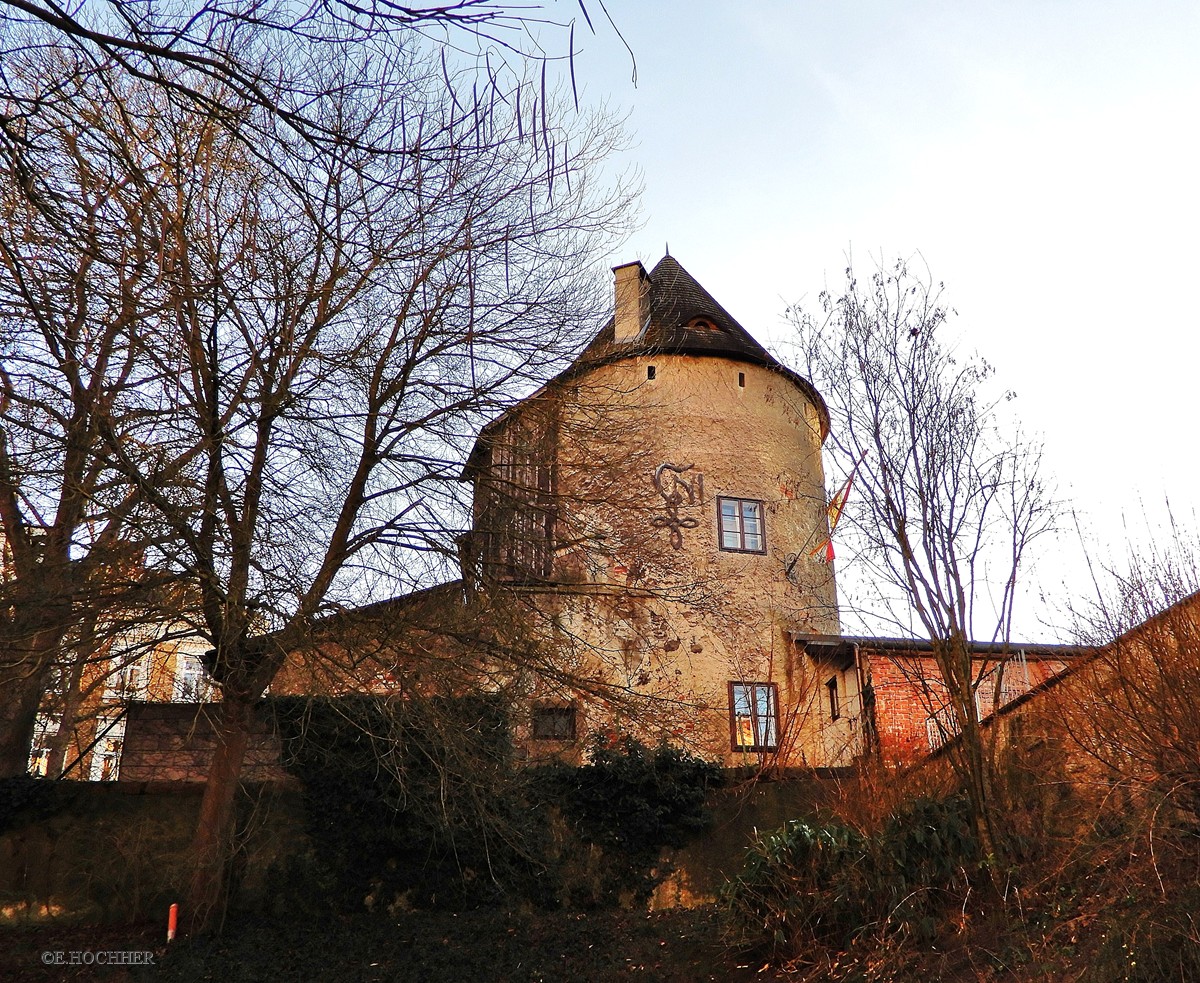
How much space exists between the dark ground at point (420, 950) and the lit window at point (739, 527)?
8.82 m

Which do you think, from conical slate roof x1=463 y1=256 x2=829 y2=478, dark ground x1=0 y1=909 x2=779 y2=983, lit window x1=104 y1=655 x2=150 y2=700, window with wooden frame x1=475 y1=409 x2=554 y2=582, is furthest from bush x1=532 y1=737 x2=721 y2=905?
conical slate roof x1=463 y1=256 x2=829 y2=478

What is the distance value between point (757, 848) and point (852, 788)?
10.4ft

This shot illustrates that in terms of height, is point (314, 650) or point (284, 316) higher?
point (284, 316)

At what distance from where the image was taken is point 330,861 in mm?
11273

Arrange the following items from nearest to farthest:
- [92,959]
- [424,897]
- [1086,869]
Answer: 1. [1086,869]
2. [92,959]
3. [424,897]

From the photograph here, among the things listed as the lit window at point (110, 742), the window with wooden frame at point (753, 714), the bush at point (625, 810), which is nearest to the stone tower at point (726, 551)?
the window with wooden frame at point (753, 714)

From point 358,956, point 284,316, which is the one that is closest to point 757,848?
point 358,956

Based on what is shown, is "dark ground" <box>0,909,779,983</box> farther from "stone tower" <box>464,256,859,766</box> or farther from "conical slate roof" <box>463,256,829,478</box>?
"conical slate roof" <box>463,256,829,478</box>

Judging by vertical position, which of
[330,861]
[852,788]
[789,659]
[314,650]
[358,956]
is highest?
[789,659]

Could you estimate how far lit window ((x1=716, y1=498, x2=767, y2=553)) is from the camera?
18.8 meters

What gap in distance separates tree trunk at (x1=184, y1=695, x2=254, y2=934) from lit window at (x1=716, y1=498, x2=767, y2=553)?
422 inches

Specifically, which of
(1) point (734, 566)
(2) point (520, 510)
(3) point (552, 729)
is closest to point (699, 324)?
(1) point (734, 566)

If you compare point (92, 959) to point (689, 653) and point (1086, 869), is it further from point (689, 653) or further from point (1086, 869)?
point (689, 653)

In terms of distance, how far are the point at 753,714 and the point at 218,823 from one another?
9659 mm
